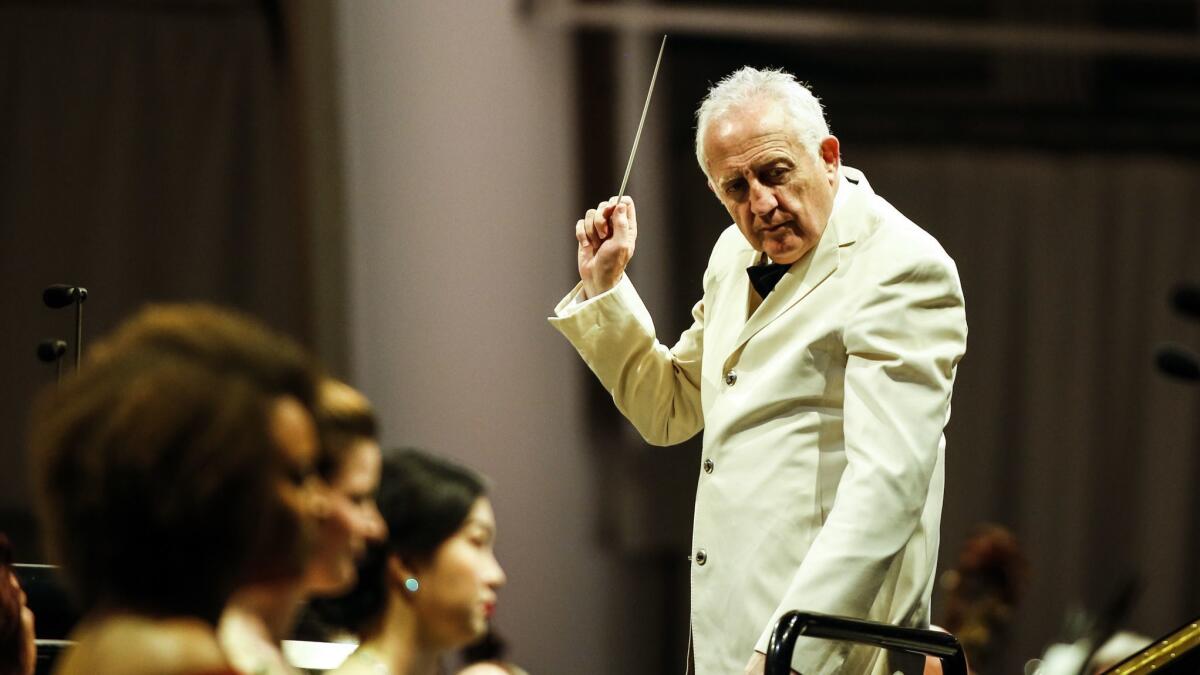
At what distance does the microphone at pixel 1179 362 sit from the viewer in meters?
2.06

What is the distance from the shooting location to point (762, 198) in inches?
86.0

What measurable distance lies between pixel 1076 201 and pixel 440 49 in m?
2.41

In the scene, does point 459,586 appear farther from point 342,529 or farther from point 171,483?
point 171,483

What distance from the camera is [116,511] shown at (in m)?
1.06

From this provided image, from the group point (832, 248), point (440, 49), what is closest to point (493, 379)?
point (440, 49)

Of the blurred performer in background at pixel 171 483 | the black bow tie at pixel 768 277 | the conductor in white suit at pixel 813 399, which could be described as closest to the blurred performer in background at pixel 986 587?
the conductor in white suit at pixel 813 399

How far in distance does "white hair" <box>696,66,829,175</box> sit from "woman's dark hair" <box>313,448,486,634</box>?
2.00ft

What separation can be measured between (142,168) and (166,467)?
14.9ft

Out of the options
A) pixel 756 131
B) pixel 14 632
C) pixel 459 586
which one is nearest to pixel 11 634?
pixel 14 632

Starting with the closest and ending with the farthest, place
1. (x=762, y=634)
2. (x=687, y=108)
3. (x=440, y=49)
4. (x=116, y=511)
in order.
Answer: (x=116, y=511)
(x=762, y=634)
(x=440, y=49)
(x=687, y=108)

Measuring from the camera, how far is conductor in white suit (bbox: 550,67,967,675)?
2.03 m

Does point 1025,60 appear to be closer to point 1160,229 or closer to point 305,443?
point 1160,229

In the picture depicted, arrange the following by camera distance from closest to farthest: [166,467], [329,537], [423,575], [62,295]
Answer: [166,467]
[329,537]
[423,575]
[62,295]

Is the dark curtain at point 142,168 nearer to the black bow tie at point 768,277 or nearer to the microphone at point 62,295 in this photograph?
the microphone at point 62,295
